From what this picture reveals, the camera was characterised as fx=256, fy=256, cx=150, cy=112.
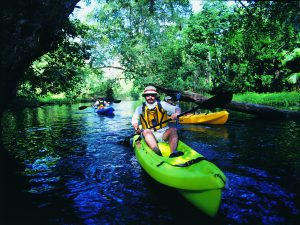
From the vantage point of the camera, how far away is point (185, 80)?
95.7ft

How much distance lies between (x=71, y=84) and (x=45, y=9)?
18.9 feet

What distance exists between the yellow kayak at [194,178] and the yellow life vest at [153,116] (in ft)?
5.86

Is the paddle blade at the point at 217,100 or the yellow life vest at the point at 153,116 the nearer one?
the paddle blade at the point at 217,100

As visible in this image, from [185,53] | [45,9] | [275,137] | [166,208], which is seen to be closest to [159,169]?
[166,208]

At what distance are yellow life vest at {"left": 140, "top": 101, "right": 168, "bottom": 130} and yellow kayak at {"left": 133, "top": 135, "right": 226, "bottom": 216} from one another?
5.86 feet

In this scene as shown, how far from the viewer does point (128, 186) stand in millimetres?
4922

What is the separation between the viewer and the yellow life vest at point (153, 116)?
621cm

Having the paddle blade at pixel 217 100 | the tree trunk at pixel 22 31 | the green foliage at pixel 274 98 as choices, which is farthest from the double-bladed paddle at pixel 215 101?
the green foliage at pixel 274 98

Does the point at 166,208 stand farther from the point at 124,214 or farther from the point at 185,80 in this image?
the point at 185,80

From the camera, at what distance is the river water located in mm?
3736

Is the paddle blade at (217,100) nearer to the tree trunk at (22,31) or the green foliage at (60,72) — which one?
the tree trunk at (22,31)

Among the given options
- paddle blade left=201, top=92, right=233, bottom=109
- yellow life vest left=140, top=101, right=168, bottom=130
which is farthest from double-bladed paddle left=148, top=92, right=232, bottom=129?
yellow life vest left=140, top=101, right=168, bottom=130

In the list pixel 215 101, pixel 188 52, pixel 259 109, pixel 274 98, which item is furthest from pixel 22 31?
pixel 188 52

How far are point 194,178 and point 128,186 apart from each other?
5.94 ft
